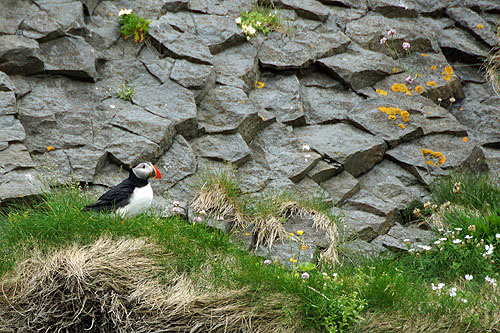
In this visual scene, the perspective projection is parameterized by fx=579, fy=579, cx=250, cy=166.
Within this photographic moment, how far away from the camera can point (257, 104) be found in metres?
6.89

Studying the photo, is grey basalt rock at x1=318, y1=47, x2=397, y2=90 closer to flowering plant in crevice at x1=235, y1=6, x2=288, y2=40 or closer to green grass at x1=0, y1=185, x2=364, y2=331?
flowering plant in crevice at x1=235, y1=6, x2=288, y2=40

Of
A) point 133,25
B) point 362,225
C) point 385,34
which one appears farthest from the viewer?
point 385,34

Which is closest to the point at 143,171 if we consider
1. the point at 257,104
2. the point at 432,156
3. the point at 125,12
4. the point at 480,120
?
the point at 257,104

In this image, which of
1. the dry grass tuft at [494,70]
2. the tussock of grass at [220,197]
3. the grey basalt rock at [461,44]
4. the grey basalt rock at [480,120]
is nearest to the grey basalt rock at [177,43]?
the tussock of grass at [220,197]

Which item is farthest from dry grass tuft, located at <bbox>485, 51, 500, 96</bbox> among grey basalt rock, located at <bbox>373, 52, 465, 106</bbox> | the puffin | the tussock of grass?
the puffin

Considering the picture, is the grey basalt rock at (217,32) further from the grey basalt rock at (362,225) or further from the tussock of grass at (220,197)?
the grey basalt rock at (362,225)

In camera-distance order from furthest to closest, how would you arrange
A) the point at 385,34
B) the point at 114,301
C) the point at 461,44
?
the point at 461,44 < the point at 385,34 < the point at 114,301

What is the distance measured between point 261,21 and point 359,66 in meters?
1.40

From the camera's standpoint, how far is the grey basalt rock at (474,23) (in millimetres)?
8133

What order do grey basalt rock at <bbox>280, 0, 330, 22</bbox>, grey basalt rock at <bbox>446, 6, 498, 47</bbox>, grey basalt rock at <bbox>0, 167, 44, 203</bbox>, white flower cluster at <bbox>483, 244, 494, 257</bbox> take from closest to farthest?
white flower cluster at <bbox>483, 244, 494, 257</bbox> → grey basalt rock at <bbox>0, 167, 44, 203</bbox> → grey basalt rock at <bbox>280, 0, 330, 22</bbox> → grey basalt rock at <bbox>446, 6, 498, 47</bbox>

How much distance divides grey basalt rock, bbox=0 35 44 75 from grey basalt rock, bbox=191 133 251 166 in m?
1.88

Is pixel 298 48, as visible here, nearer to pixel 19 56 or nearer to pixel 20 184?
pixel 19 56

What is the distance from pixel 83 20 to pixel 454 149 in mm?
4627

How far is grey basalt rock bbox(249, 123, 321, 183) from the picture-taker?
6246 mm
